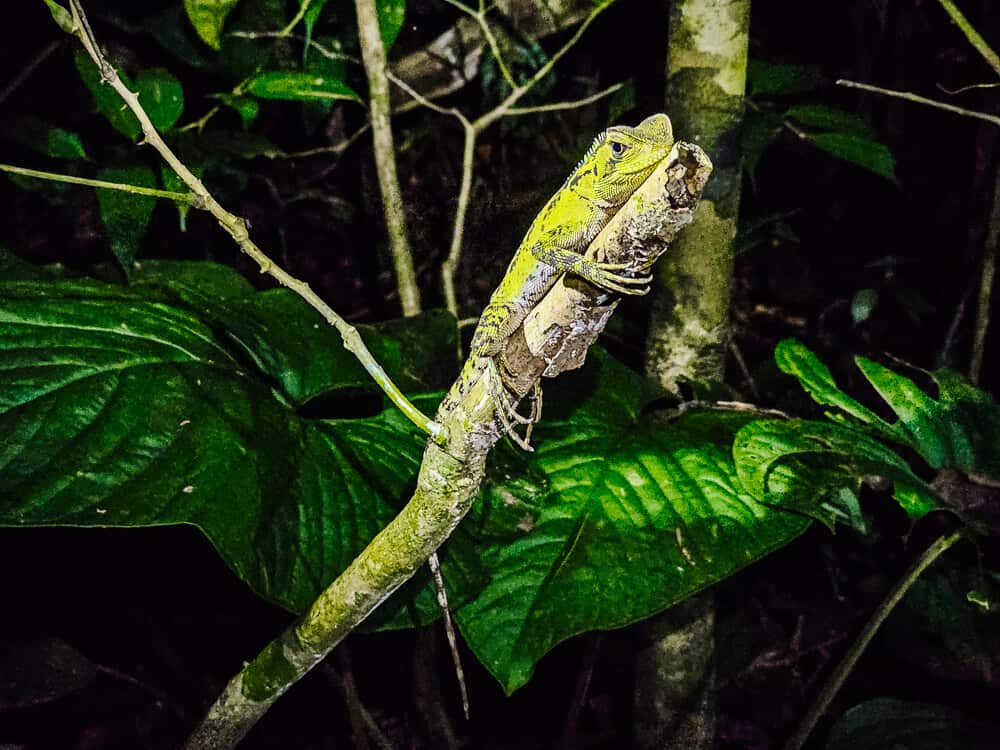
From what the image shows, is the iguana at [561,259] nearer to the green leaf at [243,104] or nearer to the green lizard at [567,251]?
the green lizard at [567,251]

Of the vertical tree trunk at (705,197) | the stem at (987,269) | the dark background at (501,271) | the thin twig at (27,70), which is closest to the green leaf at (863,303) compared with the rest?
the dark background at (501,271)

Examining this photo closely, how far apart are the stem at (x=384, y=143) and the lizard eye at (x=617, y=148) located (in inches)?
32.6

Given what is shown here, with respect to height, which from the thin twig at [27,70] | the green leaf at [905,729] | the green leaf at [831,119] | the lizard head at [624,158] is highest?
the thin twig at [27,70]

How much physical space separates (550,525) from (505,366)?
39 centimetres

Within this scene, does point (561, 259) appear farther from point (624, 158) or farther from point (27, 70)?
point (27, 70)

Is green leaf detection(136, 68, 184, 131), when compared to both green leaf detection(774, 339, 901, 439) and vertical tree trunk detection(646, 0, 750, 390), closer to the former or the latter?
vertical tree trunk detection(646, 0, 750, 390)

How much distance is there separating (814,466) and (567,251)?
543mm

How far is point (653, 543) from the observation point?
1.08 meters

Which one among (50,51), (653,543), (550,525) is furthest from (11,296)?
(50,51)

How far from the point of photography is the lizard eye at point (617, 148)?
41.9 inches

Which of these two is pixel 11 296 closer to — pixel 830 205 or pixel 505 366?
pixel 505 366

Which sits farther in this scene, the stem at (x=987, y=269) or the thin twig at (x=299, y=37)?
the stem at (x=987, y=269)

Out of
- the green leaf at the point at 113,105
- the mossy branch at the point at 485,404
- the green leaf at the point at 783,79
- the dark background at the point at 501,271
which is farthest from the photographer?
the dark background at the point at 501,271

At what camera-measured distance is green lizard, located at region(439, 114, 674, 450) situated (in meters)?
0.81
